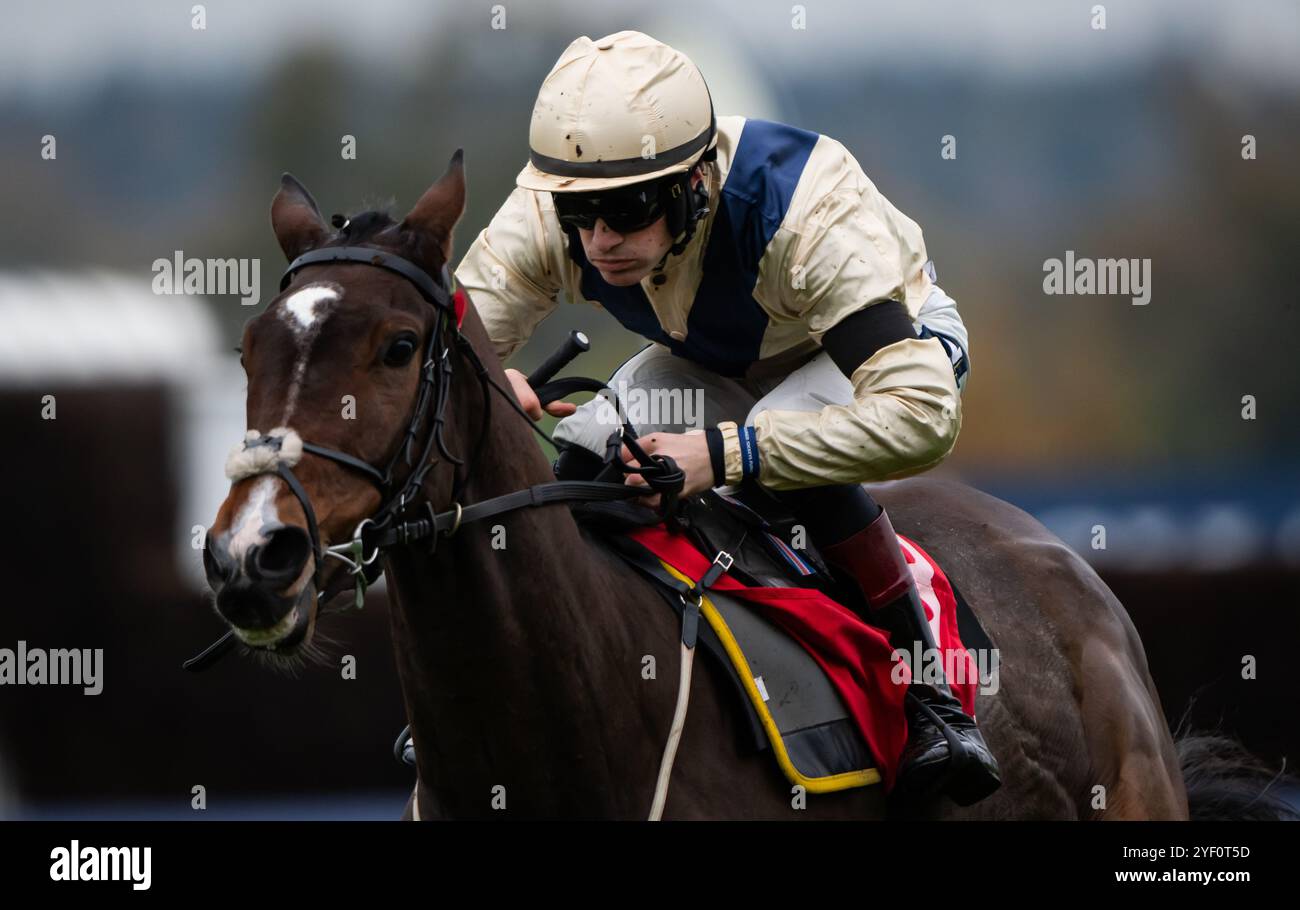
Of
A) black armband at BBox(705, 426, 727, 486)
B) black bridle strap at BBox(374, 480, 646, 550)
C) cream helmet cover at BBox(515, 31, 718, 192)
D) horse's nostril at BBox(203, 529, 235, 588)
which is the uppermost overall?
cream helmet cover at BBox(515, 31, 718, 192)

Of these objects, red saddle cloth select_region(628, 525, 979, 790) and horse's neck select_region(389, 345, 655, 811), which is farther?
red saddle cloth select_region(628, 525, 979, 790)

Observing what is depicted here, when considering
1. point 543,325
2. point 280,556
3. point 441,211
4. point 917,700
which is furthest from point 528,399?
point 543,325

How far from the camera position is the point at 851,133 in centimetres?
684

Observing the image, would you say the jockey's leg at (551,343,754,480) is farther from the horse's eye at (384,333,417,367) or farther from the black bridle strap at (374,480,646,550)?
the horse's eye at (384,333,417,367)

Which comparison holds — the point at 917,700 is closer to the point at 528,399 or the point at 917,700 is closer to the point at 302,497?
the point at 528,399

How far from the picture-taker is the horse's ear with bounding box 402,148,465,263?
2658 millimetres

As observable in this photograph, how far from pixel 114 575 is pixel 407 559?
3.87 metres

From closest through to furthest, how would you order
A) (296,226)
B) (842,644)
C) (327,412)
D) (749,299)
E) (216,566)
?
(216,566) < (327,412) < (296,226) < (842,644) < (749,299)

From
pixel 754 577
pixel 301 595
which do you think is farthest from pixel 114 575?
pixel 301 595

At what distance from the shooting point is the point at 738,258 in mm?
3332

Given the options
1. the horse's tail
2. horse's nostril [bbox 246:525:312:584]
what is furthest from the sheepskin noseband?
the horse's tail

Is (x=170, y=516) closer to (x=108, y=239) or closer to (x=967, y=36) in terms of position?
(x=108, y=239)

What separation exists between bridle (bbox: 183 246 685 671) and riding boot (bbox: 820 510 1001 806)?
881 millimetres

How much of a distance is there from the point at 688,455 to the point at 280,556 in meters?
1.04
